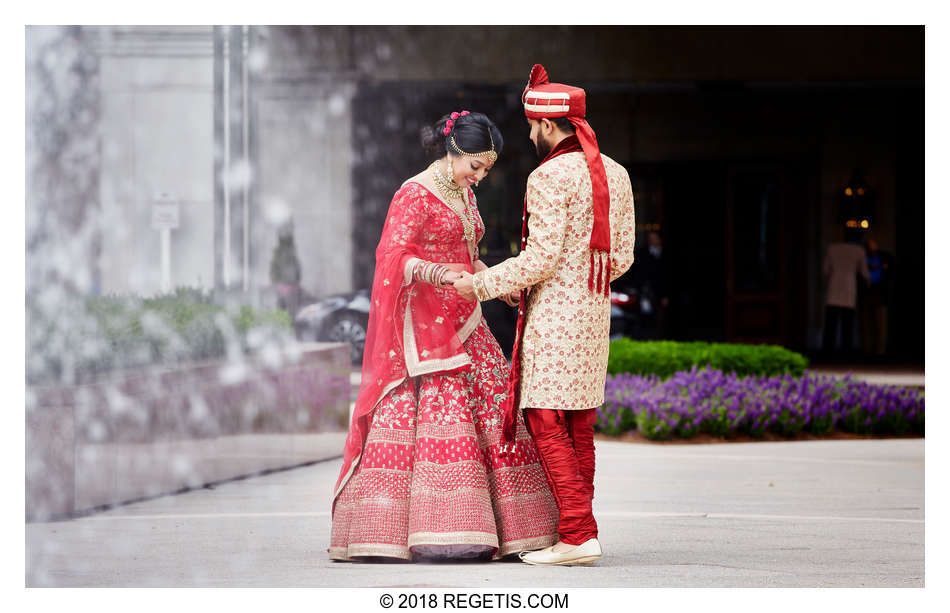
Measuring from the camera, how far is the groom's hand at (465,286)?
14.9 ft

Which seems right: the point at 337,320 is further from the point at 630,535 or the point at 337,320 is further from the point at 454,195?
the point at 454,195

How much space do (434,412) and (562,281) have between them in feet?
2.32

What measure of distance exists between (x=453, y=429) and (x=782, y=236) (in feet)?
43.6

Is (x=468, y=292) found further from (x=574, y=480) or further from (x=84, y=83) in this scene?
(x=84, y=83)

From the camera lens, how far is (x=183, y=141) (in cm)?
1038

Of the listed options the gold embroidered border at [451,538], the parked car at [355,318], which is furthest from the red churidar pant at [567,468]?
the parked car at [355,318]

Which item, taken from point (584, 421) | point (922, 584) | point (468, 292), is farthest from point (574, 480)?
point (922, 584)

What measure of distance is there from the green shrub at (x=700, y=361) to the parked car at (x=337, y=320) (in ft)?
12.8

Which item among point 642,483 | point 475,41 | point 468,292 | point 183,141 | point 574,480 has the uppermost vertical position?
point 475,41

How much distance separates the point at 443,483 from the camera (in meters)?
4.57

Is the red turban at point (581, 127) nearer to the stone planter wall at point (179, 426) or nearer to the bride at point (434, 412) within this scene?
the bride at point (434, 412)

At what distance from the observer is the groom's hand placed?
4531mm

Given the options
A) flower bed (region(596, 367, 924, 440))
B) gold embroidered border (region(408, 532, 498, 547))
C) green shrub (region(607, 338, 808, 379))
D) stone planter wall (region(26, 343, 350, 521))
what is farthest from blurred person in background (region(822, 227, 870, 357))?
gold embroidered border (region(408, 532, 498, 547))
